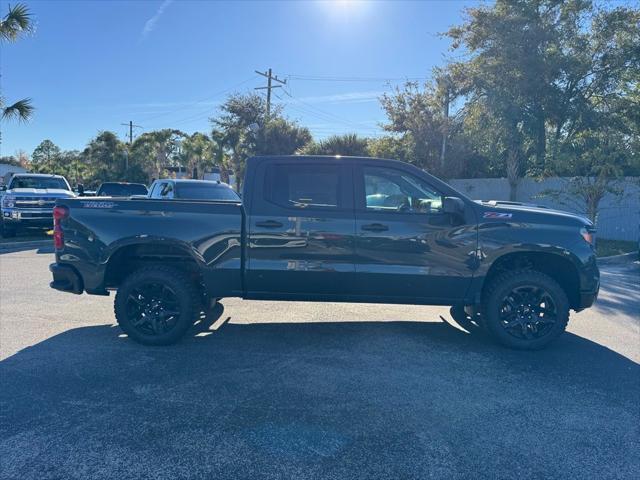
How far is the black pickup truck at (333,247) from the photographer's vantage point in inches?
187

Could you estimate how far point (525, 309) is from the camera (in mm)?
4965

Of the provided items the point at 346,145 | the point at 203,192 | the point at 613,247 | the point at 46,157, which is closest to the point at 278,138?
the point at 346,145

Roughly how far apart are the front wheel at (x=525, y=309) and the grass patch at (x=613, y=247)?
8522mm

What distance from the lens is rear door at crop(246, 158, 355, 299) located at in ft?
15.6

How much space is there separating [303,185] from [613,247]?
12.2 m

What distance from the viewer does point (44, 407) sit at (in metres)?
3.56

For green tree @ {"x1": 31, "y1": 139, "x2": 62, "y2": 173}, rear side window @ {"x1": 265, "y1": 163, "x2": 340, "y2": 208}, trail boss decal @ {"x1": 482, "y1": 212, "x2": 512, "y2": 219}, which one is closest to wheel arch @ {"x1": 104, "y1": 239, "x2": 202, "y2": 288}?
rear side window @ {"x1": 265, "y1": 163, "x2": 340, "y2": 208}

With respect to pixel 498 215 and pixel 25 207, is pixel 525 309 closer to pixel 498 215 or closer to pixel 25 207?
pixel 498 215

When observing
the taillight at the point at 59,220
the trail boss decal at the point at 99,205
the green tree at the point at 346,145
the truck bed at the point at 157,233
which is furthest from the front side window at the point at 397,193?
the green tree at the point at 346,145

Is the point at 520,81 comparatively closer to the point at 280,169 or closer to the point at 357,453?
the point at 280,169

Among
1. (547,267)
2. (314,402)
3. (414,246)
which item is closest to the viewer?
(314,402)

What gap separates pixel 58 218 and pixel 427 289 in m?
4.04

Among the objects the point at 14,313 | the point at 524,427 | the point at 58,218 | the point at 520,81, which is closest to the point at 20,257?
the point at 14,313

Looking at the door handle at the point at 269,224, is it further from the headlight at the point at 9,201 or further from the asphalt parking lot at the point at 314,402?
the headlight at the point at 9,201
